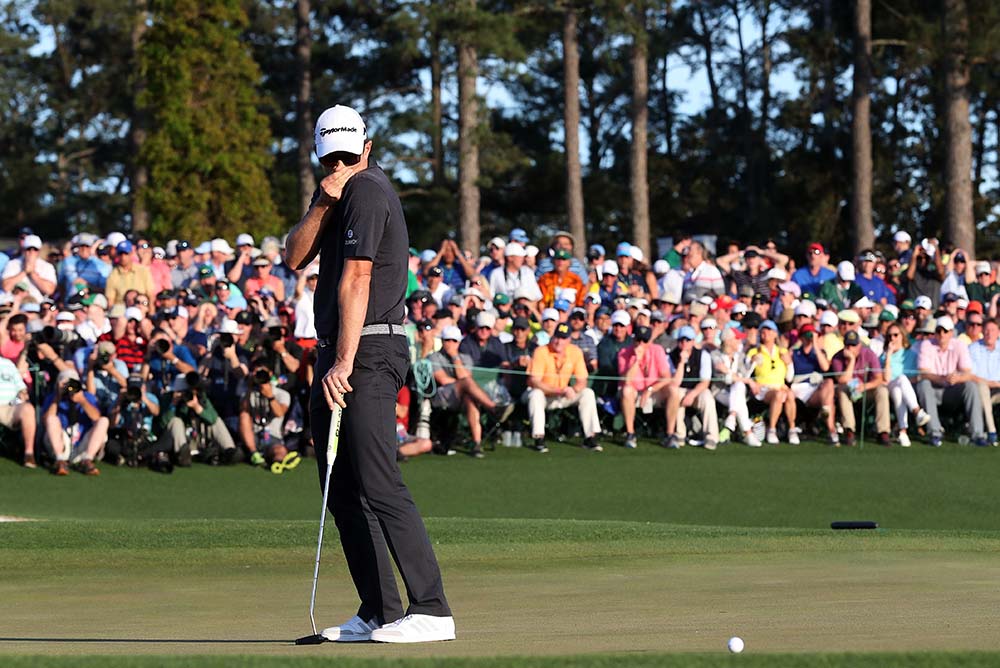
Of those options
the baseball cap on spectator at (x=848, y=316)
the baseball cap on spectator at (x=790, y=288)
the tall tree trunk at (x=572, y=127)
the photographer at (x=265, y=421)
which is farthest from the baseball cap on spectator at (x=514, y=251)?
the tall tree trunk at (x=572, y=127)

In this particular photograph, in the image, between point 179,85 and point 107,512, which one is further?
point 179,85

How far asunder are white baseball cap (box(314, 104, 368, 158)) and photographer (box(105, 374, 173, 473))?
37.1 feet

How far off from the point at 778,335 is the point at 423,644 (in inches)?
542

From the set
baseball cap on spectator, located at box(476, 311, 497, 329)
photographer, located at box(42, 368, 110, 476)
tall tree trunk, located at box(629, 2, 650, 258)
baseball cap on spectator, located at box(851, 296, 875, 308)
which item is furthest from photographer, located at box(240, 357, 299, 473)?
tall tree trunk, located at box(629, 2, 650, 258)

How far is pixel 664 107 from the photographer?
193 ft

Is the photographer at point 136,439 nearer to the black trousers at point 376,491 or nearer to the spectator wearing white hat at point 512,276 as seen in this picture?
the spectator wearing white hat at point 512,276

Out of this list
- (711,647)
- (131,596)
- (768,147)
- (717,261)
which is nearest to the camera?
(711,647)

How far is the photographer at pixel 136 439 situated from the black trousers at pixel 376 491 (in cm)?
1114

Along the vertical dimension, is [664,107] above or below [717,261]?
above

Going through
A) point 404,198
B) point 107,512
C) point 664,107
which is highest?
point 664,107

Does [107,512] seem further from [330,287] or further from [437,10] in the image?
[437,10]

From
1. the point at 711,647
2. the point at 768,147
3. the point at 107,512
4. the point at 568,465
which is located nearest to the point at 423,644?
the point at 711,647

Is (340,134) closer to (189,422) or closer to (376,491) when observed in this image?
(376,491)

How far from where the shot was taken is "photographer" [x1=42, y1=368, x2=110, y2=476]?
1636cm
